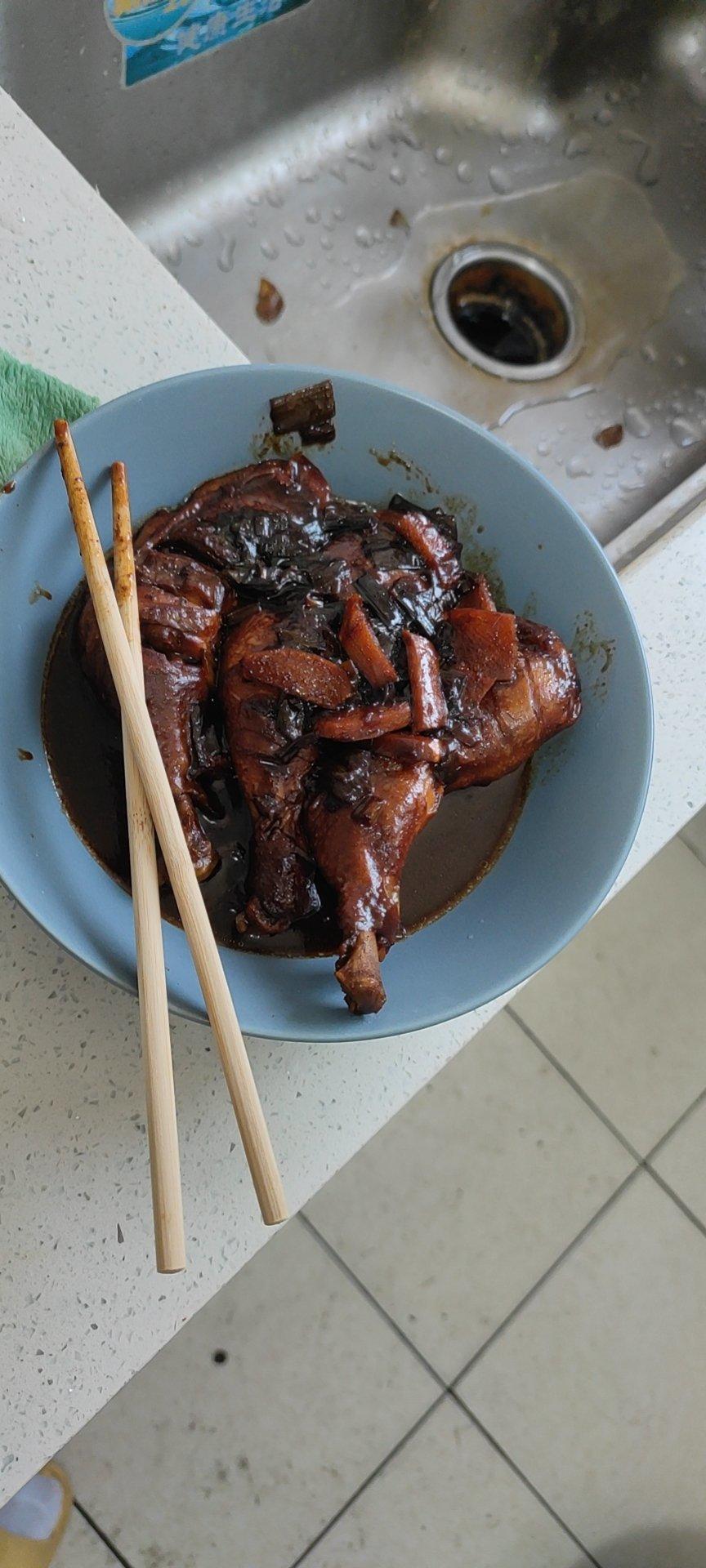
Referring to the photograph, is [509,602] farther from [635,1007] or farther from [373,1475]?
[373,1475]

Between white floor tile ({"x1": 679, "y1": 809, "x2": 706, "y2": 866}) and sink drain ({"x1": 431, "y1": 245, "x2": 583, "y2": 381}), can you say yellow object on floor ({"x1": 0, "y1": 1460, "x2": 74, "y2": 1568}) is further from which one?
sink drain ({"x1": 431, "y1": 245, "x2": 583, "y2": 381})

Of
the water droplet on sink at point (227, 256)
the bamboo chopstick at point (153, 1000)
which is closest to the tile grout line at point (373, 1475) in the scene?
the bamboo chopstick at point (153, 1000)

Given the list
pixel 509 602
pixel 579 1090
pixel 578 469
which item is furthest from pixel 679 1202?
pixel 509 602

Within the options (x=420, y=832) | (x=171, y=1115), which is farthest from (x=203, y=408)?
(x=171, y=1115)

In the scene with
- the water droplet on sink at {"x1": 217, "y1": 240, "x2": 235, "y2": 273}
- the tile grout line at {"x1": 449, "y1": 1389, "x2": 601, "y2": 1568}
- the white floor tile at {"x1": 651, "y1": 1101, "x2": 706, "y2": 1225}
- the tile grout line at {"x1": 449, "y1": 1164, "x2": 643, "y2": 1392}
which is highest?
the water droplet on sink at {"x1": 217, "y1": 240, "x2": 235, "y2": 273}

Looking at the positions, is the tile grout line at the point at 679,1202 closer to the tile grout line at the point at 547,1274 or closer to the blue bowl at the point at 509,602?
the tile grout line at the point at 547,1274

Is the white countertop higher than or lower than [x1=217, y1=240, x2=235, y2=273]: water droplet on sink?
lower

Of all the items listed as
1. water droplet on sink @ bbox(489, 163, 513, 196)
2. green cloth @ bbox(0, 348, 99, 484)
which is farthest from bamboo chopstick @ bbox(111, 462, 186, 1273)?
water droplet on sink @ bbox(489, 163, 513, 196)
